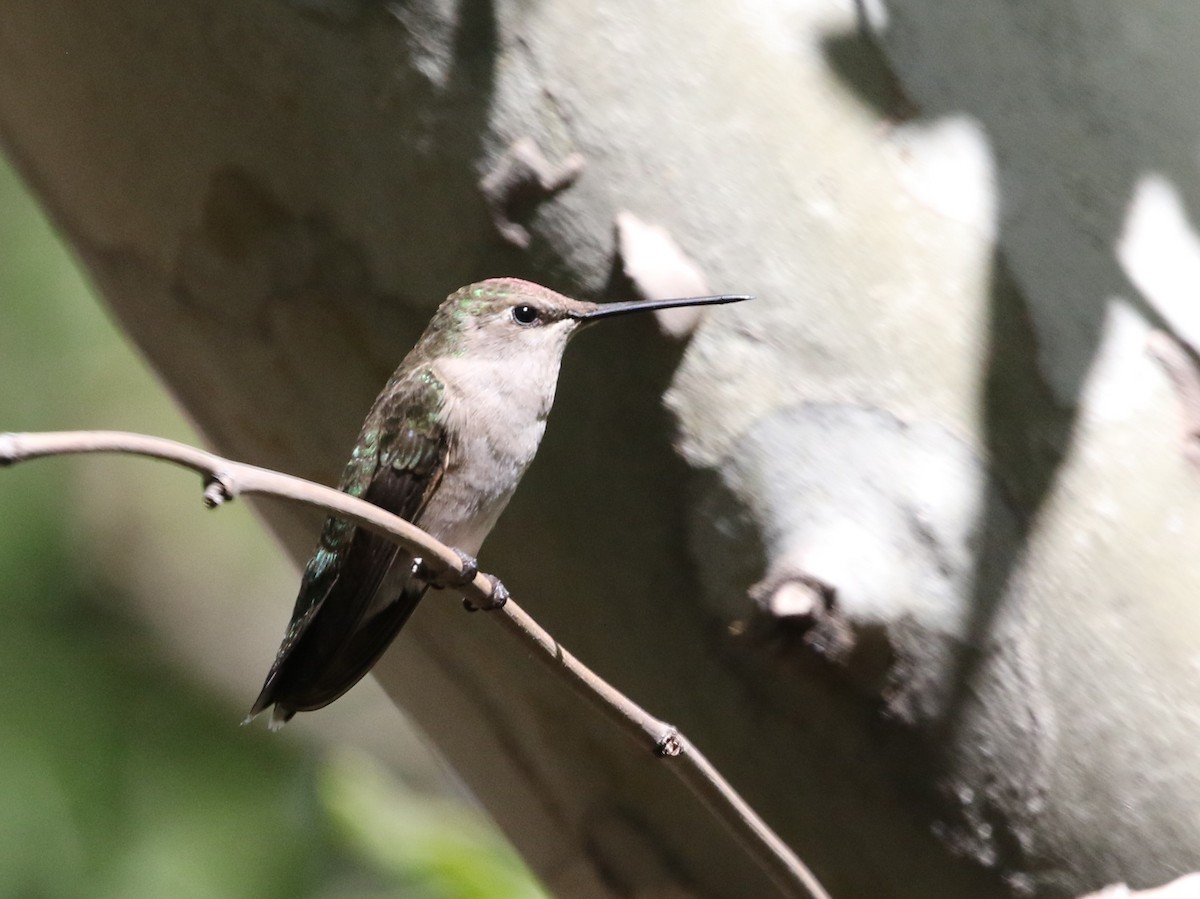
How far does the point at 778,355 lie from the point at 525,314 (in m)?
0.56

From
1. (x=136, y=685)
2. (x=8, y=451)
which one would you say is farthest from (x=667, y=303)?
(x=136, y=685)

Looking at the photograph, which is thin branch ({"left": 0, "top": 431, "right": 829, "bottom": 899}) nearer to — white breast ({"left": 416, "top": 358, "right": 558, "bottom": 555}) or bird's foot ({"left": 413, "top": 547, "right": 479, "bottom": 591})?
bird's foot ({"left": 413, "top": 547, "right": 479, "bottom": 591})

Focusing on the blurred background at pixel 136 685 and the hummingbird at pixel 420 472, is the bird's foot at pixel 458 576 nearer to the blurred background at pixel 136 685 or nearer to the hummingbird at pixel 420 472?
the hummingbird at pixel 420 472

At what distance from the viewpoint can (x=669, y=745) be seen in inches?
53.9

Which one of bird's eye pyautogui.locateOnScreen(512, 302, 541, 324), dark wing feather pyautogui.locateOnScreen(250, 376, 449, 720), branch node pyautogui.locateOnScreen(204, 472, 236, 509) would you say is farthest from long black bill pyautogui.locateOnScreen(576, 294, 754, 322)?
branch node pyautogui.locateOnScreen(204, 472, 236, 509)

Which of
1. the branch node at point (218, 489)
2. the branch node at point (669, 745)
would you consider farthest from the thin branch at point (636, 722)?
the branch node at point (218, 489)

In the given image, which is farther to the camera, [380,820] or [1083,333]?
[380,820]

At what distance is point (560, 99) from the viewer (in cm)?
158

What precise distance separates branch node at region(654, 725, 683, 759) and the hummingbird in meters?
0.51

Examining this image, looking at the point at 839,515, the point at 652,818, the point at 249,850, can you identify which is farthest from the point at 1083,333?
the point at 249,850

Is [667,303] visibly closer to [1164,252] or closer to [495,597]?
[495,597]

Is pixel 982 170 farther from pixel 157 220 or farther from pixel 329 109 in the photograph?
pixel 157 220

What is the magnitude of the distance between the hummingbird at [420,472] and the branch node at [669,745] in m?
0.51

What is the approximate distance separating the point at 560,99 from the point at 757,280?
331 millimetres
